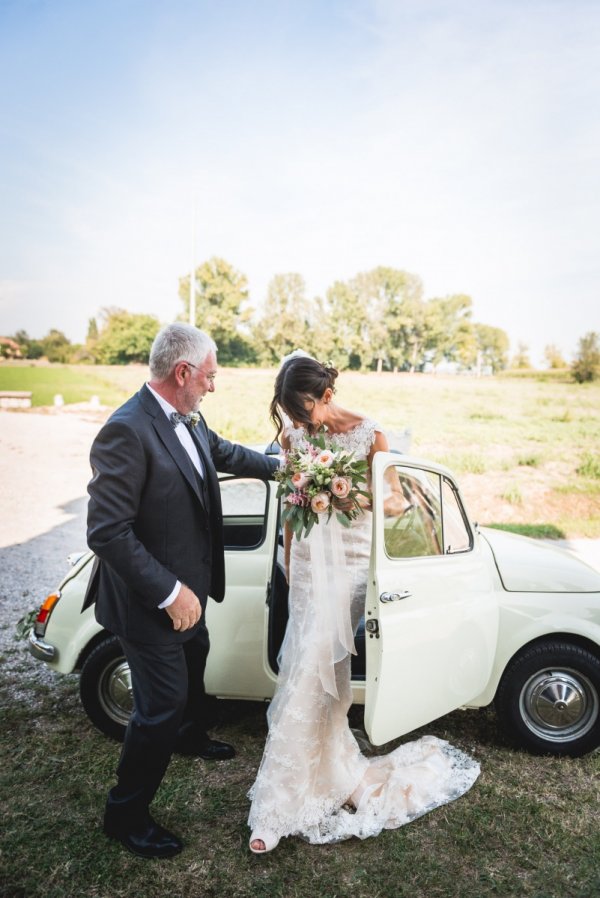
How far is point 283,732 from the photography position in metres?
2.81

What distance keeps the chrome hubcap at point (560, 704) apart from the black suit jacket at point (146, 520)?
2.04 meters

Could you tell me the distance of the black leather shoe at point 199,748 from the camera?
3464 mm

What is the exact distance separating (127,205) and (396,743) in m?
23.1

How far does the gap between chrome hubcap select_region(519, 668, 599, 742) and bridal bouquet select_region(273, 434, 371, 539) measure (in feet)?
5.54

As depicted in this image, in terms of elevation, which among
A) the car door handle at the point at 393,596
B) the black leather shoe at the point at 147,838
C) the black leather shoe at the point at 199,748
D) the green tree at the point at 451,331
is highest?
the green tree at the point at 451,331

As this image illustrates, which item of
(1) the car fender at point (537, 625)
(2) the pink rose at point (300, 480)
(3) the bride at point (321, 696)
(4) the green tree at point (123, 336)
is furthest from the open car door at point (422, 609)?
(4) the green tree at point (123, 336)

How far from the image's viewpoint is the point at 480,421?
66.1 ft

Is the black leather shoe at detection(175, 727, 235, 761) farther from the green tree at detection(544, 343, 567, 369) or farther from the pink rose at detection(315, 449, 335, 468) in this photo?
the green tree at detection(544, 343, 567, 369)

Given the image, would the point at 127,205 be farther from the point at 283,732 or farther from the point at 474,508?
the point at 283,732

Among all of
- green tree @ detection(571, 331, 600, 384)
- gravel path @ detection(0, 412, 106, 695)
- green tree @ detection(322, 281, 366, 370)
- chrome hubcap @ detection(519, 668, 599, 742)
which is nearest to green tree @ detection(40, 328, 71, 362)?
gravel path @ detection(0, 412, 106, 695)

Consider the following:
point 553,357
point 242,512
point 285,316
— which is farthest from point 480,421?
point 242,512

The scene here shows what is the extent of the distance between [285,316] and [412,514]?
85.6ft

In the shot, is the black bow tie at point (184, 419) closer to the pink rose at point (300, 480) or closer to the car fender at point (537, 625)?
the pink rose at point (300, 480)

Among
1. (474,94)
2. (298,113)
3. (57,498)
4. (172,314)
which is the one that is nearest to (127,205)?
(172,314)
